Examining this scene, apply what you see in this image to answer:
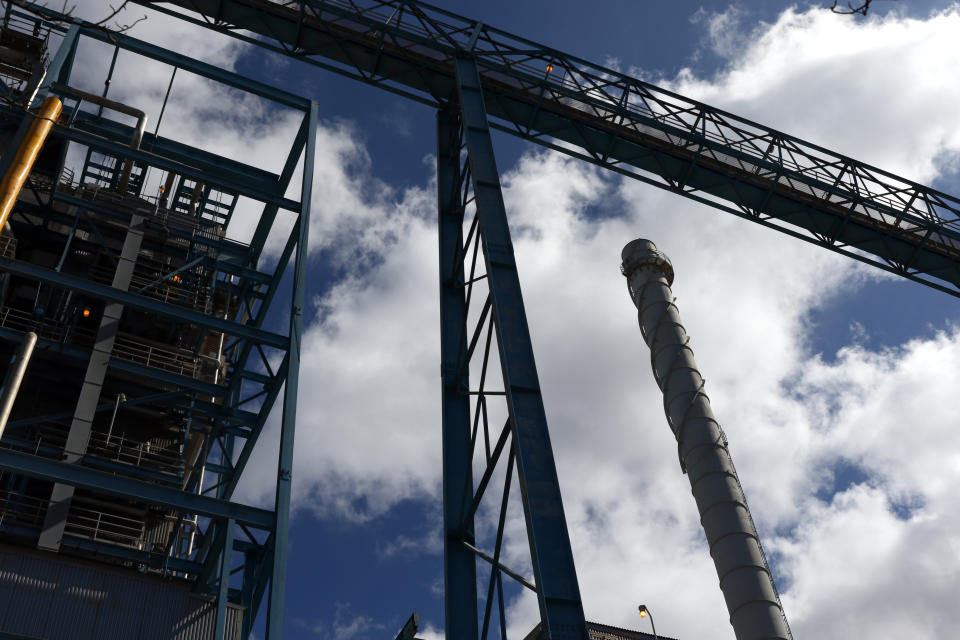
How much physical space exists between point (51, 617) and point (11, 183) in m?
8.18

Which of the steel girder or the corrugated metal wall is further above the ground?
the steel girder

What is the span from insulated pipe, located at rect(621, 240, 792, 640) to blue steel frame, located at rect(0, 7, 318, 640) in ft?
42.4

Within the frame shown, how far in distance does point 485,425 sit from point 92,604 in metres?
8.94

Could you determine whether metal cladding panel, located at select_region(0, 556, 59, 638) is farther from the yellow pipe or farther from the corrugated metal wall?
the yellow pipe

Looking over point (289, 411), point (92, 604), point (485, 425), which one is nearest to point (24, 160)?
point (289, 411)

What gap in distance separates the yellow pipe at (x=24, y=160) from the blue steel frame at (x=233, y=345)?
5.81 ft

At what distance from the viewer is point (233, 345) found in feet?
80.7

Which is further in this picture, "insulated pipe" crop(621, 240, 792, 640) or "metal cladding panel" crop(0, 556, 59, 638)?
"insulated pipe" crop(621, 240, 792, 640)

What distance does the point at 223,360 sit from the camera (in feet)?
78.7

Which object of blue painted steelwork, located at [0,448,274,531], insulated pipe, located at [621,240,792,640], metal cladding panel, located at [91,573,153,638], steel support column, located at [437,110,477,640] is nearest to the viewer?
steel support column, located at [437,110,477,640]

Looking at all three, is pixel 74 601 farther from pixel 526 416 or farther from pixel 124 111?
pixel 124 111

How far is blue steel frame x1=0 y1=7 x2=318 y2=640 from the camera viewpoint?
55.8 ft

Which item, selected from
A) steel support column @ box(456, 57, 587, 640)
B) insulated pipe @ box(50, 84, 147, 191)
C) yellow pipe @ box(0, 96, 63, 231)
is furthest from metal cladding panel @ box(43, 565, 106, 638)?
insulated pipe @ box(50, 84, 147, 191)

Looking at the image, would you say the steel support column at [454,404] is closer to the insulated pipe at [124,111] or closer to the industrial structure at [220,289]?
the industrial structure at [220,289]
